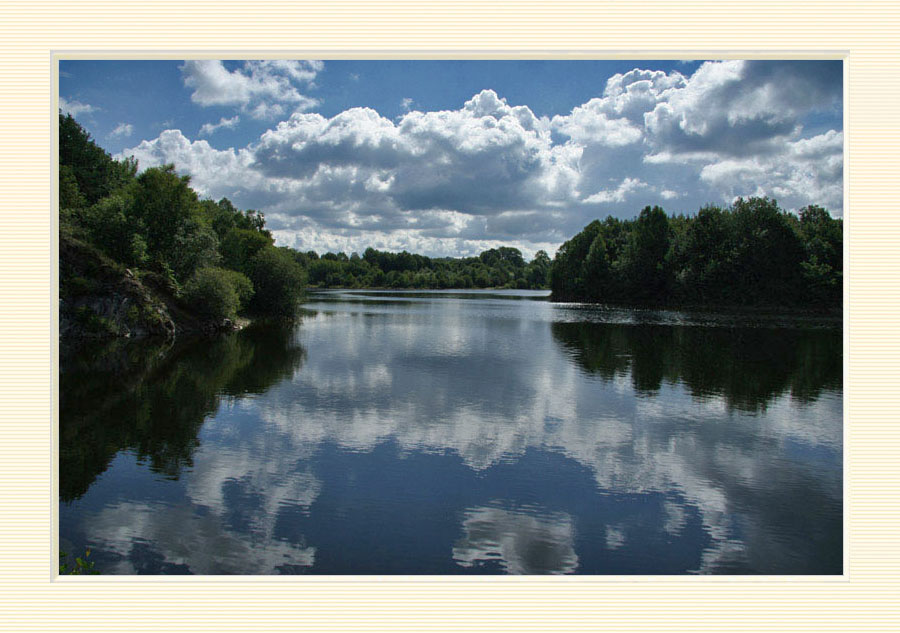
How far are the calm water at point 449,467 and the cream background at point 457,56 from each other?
1.54 metres

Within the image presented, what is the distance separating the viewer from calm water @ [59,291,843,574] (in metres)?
7.70

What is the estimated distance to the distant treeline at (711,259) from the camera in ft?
140

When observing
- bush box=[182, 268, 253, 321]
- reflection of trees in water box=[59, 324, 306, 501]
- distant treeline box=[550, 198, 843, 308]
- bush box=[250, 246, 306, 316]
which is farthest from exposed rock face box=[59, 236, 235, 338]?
distant treeline box=[550, 198, 843, 308]

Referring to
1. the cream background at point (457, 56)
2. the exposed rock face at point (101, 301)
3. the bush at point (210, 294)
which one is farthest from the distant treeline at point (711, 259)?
the exposed rock face at point (101, 301)

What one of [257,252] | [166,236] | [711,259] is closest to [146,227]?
[166,236]

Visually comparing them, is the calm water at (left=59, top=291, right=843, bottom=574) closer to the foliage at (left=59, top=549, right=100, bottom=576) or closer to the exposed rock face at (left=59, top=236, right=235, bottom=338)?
the foliage at (left=59, top=549, right=100, bottom=576)

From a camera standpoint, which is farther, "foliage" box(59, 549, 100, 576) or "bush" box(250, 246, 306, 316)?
"bush" box(250, 246, 306, 316)

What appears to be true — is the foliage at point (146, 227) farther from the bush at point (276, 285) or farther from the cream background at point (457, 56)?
the cream background at point (457, 56)

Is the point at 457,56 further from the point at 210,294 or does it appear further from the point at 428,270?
the point at 428,270

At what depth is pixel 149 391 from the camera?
18.0 metres

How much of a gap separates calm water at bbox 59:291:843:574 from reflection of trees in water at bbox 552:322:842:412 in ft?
0.84

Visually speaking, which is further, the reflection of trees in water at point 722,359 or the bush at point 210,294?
the bush at point 210,294

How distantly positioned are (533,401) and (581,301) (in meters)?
81.7

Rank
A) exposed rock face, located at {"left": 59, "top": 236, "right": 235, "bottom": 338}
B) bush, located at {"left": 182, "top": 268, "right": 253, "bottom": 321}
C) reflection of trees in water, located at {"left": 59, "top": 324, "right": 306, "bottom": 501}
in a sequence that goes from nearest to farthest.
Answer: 1. reflection of trees in water, located at {"left": 59, "top": 324, "right": 306, "bottom": 501}
2. exposed rock face, located at {"left": 59, "top": 236, "right": 235, "bottom": 338}
3. bush, located at {"left": 182, "top": 268, "right": 253, "bottom": 321}
